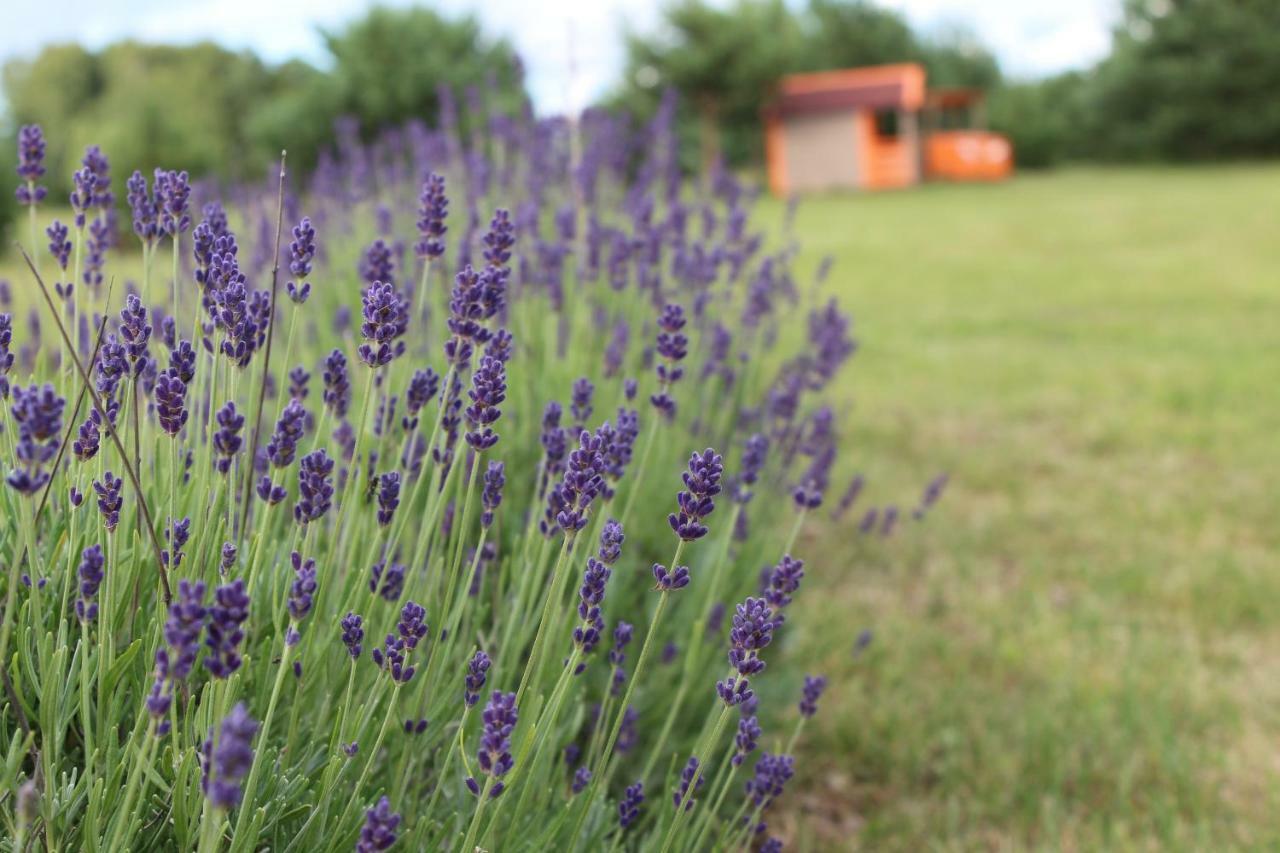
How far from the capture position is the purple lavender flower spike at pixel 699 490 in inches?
52.7

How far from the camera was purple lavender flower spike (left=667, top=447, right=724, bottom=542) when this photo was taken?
134 cm

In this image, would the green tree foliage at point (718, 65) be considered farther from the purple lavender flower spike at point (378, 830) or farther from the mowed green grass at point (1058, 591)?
the purple lavender flower spike at point (378, 830)

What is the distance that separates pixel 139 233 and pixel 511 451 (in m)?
1.26

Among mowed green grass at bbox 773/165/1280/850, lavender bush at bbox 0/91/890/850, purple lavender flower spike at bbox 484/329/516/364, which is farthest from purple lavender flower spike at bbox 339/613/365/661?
mowed green grass at bbox 773/165/1280/850

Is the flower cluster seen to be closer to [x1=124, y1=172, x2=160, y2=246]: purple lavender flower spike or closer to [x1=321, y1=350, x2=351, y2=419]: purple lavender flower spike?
[x1=321, y1=350, x2=351, y2=419]: purple lavender flower spike

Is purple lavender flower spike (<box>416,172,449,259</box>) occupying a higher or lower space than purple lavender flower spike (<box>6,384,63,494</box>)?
higher

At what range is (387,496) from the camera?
5.00 ft

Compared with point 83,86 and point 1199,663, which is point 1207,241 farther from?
point 83,86

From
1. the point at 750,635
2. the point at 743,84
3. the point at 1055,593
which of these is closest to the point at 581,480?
the point at 750,635

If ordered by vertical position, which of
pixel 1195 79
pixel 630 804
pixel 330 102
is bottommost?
pixel 630 804

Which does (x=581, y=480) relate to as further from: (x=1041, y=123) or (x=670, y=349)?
(x=1041, y=123)

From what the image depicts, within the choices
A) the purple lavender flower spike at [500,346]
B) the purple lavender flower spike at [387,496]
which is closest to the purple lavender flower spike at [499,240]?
the purple lavender flower spike at [500,346]

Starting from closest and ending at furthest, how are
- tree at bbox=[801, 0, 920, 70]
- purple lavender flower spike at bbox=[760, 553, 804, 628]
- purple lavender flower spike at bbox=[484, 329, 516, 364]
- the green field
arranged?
purple lavender flower spike at bbox=[760, 553, 804, 628], purple lavender flower spike at bbox=[484, 329, 516, 364], the green field, tree at bbox=[801, 0, 920, 70]

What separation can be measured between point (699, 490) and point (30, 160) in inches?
53.5
